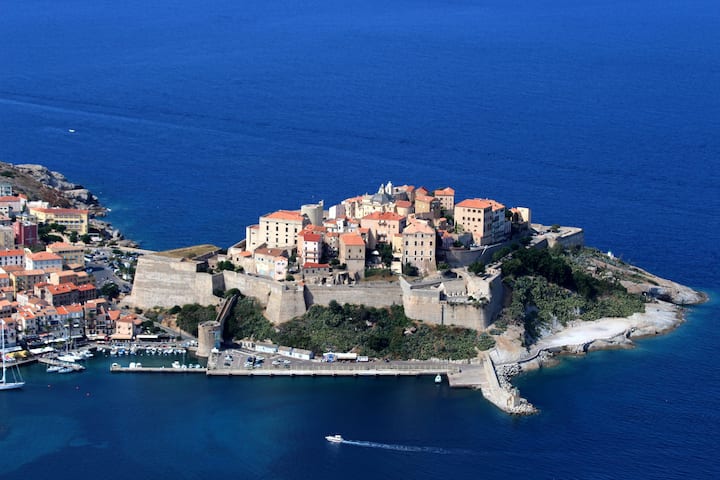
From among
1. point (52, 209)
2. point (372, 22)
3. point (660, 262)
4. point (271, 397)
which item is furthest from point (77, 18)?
point (271, 397)

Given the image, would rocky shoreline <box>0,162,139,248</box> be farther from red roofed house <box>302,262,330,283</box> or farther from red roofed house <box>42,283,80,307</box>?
red roofed house <box>302,262,330,283</box>

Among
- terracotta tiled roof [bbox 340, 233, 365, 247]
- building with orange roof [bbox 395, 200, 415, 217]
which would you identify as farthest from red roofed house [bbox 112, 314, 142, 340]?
building with orange roof [bbox 395, 200, 415, 217]

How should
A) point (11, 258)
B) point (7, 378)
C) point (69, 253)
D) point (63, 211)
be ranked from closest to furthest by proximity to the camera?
point (7, 378), point (11, 258), point (69, 253), point (63, 211)

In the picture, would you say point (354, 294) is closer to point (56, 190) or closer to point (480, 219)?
point (480, 219)

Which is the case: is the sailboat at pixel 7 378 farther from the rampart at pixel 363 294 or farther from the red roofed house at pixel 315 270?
the red roofed house at pixel 315 270

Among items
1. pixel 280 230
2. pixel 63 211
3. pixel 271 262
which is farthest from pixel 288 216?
pixel 63 211

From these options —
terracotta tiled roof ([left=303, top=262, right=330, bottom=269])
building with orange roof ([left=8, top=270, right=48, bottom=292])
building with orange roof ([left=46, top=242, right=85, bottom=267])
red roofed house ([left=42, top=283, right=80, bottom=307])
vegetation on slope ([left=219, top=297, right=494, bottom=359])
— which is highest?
building with orange roof ([left=46, top=242, right=85, bottom=267])

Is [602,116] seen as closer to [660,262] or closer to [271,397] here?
[660,262]
